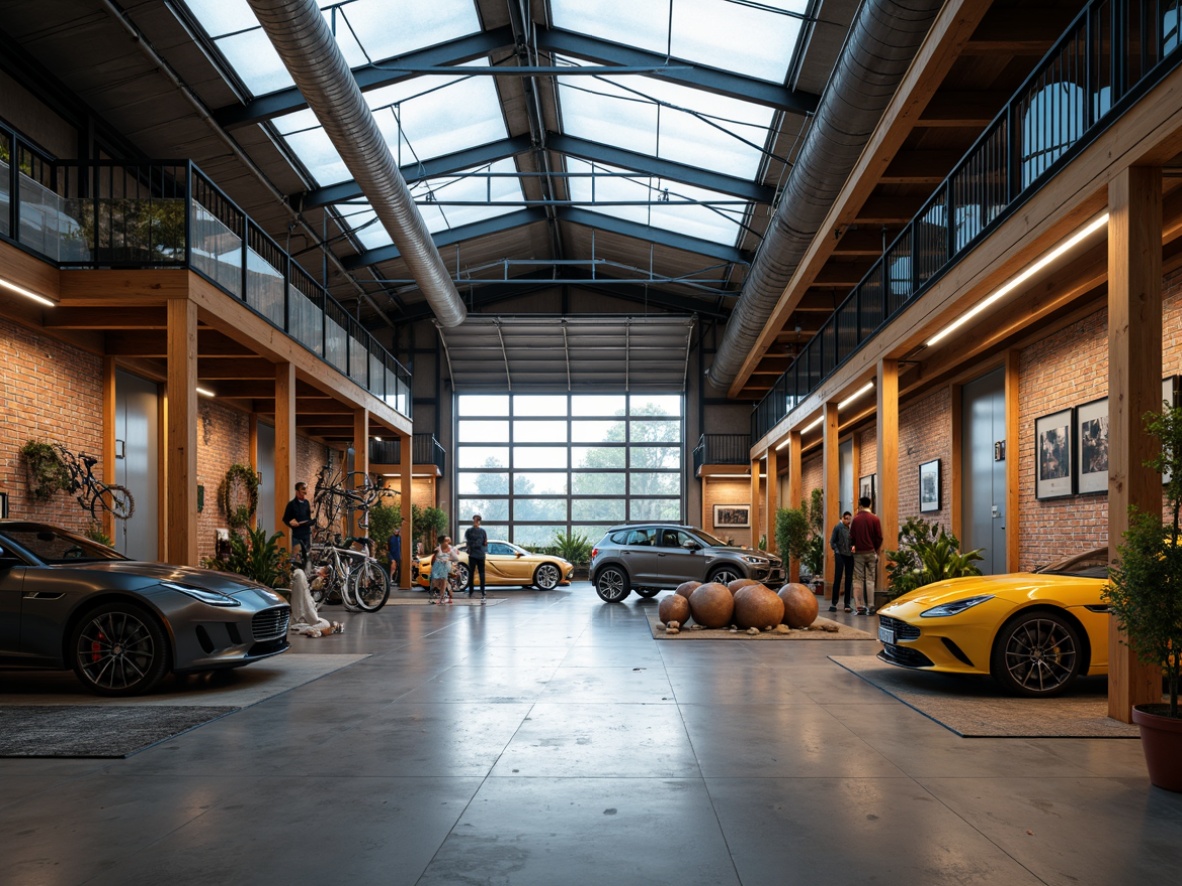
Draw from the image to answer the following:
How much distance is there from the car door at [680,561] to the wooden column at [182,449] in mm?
9809

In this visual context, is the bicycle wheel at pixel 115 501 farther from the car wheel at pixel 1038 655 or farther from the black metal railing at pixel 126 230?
the car wheel at pixel 1038 655

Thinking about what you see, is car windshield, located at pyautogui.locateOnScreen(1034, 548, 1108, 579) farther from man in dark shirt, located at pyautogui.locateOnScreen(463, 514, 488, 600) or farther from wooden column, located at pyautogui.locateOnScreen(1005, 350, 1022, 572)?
man in dark shirt, located at pyautogui.locateOnScreen(463, 514, 488, 600)

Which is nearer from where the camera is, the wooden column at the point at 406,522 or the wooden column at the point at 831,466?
the wooden column at the point at 831,466

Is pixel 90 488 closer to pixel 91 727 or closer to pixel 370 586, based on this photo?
pixel 370 586

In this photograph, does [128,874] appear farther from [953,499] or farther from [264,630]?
[953,499]

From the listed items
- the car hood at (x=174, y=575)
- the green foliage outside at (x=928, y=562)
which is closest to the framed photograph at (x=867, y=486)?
the green foliage outside at (x=928, y=562)

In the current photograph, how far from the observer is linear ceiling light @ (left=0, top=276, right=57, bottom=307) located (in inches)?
390

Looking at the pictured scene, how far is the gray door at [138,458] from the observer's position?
14.5 metres

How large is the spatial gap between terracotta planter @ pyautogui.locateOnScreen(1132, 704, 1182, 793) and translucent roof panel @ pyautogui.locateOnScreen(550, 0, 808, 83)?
11659 millimetres

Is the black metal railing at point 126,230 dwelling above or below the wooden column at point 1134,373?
above

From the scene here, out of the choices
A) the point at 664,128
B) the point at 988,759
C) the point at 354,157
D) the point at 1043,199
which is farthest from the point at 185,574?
the point at 664,128

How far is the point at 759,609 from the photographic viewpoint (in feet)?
39.4

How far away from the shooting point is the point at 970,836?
12.5ft

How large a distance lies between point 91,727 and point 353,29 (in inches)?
486
